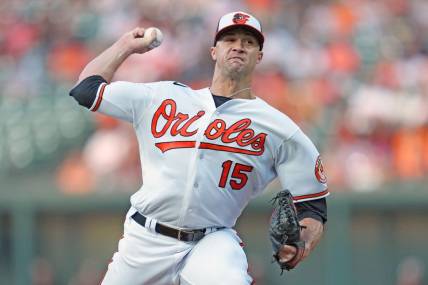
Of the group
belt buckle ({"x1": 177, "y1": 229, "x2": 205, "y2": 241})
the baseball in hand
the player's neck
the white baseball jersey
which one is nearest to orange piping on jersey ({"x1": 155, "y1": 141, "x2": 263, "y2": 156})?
the white baseball jersey

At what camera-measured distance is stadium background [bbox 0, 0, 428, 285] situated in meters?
9.40

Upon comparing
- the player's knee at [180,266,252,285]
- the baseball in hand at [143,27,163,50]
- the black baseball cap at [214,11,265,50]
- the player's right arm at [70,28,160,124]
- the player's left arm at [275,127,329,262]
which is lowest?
the player's knee at [180,266,252,285]

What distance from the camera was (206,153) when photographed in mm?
4883

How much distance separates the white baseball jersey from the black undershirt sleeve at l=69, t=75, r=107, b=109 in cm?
3

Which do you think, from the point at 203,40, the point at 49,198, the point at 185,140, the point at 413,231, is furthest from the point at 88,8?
the point at 185,140

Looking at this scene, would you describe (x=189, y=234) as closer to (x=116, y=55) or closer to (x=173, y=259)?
(x=173, y=259)

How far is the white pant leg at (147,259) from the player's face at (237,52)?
0.85 meters

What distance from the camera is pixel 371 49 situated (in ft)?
35.5

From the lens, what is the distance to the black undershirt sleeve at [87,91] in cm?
492

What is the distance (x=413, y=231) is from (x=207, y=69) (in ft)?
8.76

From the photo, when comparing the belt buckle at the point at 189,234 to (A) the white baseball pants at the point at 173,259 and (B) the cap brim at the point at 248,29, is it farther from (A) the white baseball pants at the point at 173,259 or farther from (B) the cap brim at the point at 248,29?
(B) the cap brim at the point at 248,29

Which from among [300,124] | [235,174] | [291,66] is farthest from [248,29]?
[291,66]

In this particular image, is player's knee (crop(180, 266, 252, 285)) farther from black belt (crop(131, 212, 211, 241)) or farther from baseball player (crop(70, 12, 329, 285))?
black belt (crop(131, 212, 211, 241))

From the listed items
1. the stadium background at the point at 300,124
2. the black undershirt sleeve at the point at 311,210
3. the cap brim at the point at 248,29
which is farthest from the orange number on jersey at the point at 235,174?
the stadium background at the point at 300,124
